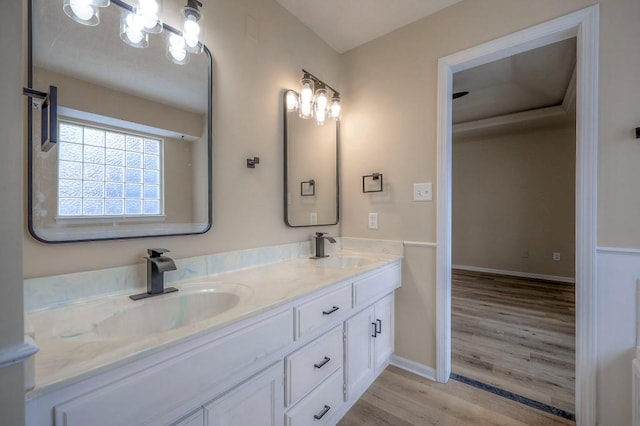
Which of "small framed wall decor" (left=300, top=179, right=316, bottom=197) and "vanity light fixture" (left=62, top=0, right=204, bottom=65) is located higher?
"vanity light fixture" (left=62, top=0, right=204, bottom=65)

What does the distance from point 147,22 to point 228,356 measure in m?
1.35

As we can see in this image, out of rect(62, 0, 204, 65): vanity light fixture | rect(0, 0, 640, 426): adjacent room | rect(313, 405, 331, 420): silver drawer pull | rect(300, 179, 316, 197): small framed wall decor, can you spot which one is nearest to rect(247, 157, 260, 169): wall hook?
rect(0, 0, 640, 426): adjacent room

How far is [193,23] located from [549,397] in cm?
290

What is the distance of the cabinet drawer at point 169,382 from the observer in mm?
611

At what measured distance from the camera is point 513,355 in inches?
85.2

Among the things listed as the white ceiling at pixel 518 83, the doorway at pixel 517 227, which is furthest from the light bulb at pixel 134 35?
the white ceiling at pixel 518 83

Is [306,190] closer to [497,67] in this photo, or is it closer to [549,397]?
[549,397]

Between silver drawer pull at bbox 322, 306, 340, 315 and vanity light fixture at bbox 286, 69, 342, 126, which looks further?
vanity light fixture at bbox 286, 69, 342, 126

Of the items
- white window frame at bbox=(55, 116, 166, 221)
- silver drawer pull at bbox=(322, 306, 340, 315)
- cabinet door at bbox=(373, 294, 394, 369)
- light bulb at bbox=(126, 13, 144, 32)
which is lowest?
cabinet door at bbox=(373, 294, 394, 369)

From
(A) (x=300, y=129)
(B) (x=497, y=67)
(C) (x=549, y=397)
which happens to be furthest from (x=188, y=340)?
(B) (x=497, y=67)

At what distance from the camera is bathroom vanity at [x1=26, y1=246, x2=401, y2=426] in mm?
625

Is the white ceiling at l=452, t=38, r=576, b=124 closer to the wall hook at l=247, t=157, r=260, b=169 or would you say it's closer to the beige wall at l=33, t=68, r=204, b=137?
the wall hook at l=247, t=157, r=260, b=169

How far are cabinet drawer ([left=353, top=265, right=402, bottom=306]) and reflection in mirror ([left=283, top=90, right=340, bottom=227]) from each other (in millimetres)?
640

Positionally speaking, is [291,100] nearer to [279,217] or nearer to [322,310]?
[279,217]
